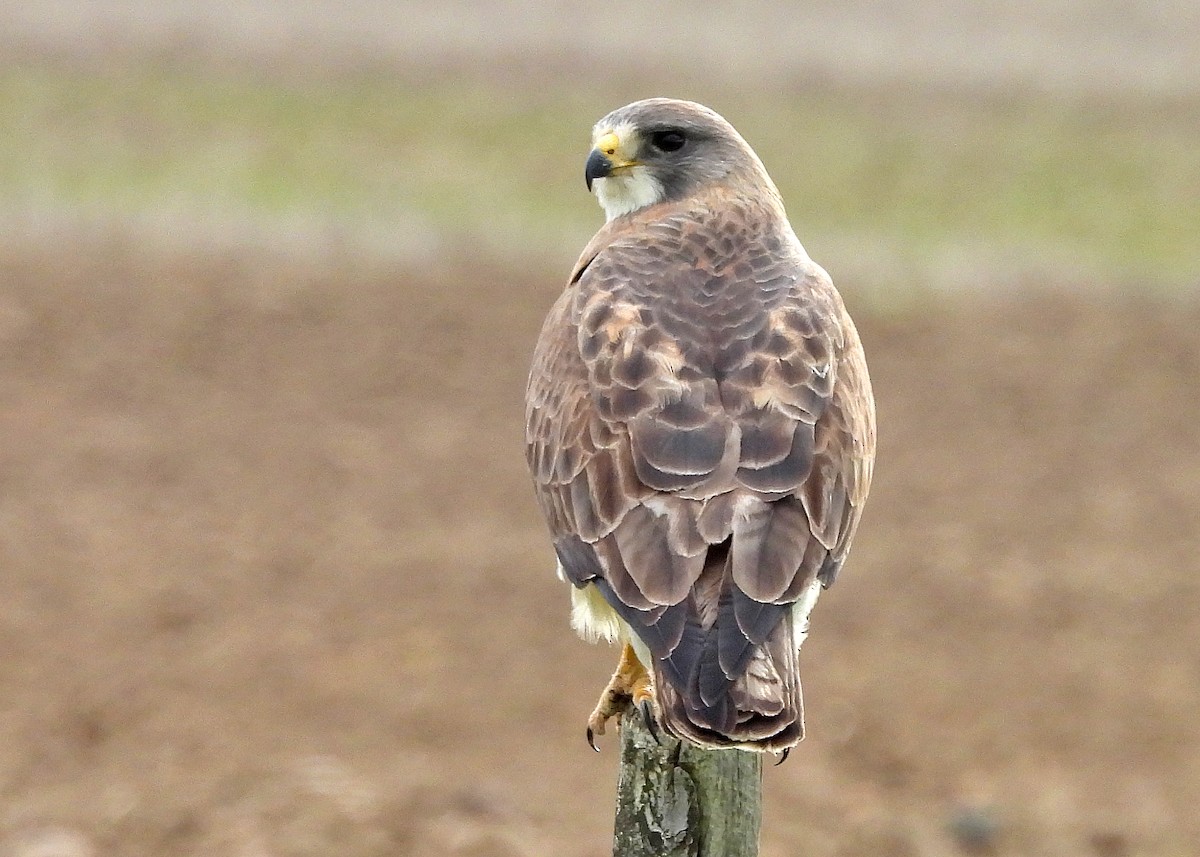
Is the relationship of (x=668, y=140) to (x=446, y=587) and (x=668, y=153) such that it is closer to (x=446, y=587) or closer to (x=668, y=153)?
(x=668, y=153)

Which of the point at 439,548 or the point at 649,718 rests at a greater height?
the point at 439,548

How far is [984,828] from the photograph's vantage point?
29.4ft

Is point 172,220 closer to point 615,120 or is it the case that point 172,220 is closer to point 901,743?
point 901,743

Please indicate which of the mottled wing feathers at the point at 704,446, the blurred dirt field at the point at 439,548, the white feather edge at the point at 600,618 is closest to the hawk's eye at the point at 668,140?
the mottled wing feathers at the point at 704,446

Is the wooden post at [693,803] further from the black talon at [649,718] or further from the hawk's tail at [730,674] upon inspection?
the hawk's tail at [730,674]

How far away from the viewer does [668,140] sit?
20.9ft

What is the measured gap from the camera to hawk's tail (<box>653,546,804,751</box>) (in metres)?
4.02

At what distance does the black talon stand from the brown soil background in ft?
12.1

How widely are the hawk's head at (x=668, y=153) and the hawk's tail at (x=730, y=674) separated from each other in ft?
7.22

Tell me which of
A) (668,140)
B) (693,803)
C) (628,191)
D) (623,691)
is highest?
(668,140)

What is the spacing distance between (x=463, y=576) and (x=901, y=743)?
3.08 metres

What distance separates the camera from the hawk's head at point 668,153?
6.31 m

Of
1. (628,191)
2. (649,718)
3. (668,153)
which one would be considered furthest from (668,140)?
(649,718)

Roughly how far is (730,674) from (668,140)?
271 cm
